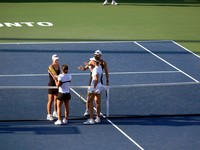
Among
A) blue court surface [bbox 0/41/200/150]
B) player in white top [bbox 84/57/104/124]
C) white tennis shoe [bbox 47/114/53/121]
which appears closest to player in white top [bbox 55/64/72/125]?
white tennis shoe [bbox 47/114/53/121]

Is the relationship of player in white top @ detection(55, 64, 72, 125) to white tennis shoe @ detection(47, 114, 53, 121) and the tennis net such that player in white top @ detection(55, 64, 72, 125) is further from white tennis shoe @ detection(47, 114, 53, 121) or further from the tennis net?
the tennis net

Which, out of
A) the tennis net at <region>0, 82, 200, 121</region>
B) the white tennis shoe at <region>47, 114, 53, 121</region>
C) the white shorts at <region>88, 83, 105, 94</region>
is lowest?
the white tennis shoe at <region>47, 114, 53, 121</region>

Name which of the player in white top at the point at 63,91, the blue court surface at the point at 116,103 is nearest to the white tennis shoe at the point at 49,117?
the blue court surface at the point at 116,103

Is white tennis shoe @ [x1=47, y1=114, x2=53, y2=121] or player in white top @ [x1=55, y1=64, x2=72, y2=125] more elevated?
player in white top @ [x1=55, y1=64, x2=72, y2=125]

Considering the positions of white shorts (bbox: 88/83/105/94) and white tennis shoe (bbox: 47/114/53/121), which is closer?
white shorts (bbox: 88/83/105/94)

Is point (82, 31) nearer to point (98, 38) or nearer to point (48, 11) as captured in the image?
point (98, 38)

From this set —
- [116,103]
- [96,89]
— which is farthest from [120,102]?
[96,89]

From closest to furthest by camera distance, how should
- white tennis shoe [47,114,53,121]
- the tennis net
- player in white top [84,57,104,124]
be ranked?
player in white top [84,57,104,124] → white tennis shoe [47,114,53,121] → the tennis net

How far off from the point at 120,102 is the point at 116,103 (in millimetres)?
149

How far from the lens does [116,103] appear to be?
20.4 meters

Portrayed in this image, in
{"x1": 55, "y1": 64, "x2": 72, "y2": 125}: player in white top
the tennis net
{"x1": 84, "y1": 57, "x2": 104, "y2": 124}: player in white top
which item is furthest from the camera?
the tennis net

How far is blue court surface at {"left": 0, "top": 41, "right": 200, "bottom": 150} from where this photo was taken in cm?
1745

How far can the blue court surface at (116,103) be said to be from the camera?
17.5m

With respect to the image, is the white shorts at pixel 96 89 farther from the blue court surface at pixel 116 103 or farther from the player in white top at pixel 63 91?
the player in white top at pixel 63 91
